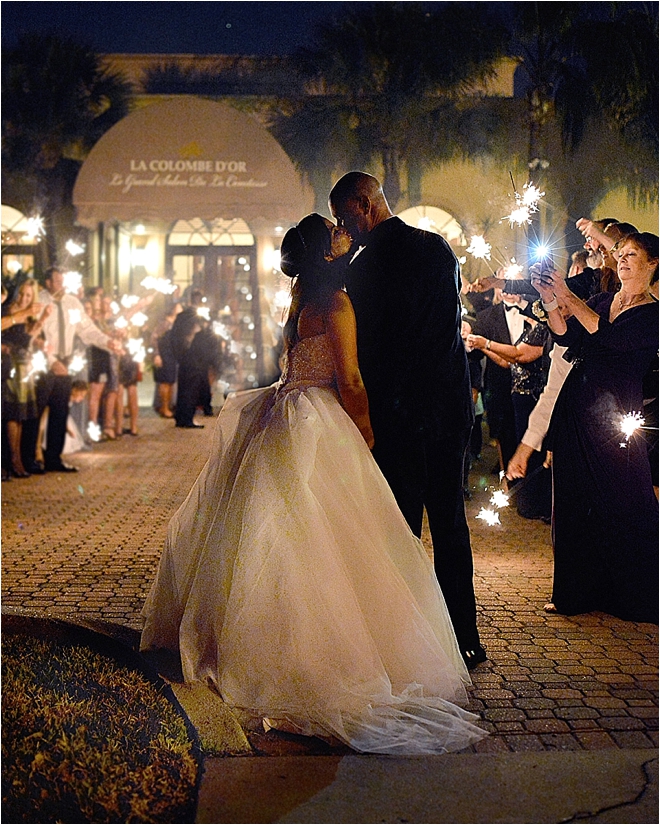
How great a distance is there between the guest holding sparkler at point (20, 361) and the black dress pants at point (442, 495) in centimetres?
673

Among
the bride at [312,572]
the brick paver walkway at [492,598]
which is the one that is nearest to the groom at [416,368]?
the bride at [312,572]

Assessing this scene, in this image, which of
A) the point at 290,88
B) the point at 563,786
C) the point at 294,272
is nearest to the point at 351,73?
the point at 290,88

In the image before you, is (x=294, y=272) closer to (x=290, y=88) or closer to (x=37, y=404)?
(x=37, y=404)

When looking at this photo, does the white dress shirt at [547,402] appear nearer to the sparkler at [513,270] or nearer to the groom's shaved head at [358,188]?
the sparkler at [513,270]

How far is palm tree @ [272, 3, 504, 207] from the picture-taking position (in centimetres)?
1018

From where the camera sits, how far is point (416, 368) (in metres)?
4.52

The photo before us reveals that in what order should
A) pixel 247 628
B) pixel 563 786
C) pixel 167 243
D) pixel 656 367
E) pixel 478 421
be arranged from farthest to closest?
1. pixel 167 243
2. pixel 478 421
3. pixel 656 367
4. pixel 247 628
5. pixel 563 786

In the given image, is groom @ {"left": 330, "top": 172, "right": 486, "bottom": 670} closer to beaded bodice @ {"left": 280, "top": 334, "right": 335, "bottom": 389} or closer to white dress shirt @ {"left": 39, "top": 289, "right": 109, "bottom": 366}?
beaded bodice @ {"left": 280, "top": 334, "right": 335, "bottom": 389}

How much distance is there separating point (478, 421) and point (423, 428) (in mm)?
4854

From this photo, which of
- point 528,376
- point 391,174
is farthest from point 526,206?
point 391,174

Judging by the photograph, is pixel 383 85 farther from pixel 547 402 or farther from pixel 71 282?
pixel 547 402

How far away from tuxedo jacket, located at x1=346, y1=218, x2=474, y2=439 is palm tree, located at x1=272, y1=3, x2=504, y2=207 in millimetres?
5244

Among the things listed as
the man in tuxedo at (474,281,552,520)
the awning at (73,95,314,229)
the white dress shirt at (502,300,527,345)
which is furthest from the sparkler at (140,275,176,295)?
the white dress shirt at (502,300,527,345)

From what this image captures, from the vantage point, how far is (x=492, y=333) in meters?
8.37
